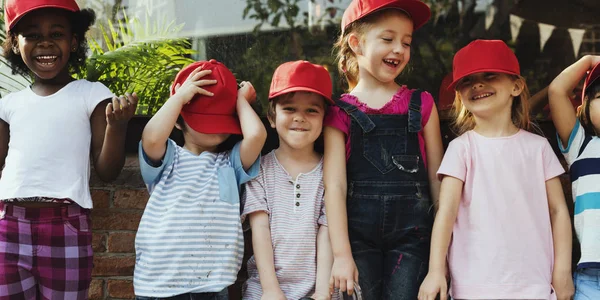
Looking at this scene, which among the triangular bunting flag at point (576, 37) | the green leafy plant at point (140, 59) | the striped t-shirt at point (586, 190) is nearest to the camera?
the striped t-shirt at point (586, 190)

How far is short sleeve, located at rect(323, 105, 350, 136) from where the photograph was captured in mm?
2797

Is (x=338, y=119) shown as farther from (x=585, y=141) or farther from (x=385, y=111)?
(x=585, y=141)

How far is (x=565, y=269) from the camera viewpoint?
8.50ft

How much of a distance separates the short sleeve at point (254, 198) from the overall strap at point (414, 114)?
24.8 inches

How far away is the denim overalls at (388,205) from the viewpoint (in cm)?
268

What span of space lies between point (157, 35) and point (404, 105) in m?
1.55

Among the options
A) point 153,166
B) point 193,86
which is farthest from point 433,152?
→ point 153,166

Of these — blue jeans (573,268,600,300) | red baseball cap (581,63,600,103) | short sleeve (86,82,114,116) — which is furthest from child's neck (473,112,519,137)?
short sleeve (86,82,114,116)

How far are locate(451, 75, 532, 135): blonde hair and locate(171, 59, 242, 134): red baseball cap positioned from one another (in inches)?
36.1

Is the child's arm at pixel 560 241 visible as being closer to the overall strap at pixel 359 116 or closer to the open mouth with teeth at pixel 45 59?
the overall strap at pixel 359 116

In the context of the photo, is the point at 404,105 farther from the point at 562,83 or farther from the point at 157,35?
the point at 157,35

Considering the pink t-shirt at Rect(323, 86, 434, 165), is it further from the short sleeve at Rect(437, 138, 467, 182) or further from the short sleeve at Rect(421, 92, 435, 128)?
the short sleeve at Rect(437, 138, 467, 182)

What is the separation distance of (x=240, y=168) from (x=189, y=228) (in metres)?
0.32

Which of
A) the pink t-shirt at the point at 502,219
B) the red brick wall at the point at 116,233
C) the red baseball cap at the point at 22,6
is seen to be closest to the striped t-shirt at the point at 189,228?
the red brick wall at the point at 116,233
